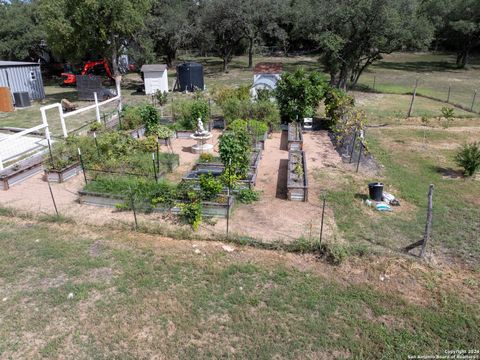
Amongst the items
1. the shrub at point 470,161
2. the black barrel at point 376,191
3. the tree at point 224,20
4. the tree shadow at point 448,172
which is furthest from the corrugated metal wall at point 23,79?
the shrub at point 470,161

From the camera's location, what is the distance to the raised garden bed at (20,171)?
29.6 ft

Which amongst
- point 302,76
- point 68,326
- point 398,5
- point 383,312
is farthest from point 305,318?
point 398,5

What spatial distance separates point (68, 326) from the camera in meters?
4.68

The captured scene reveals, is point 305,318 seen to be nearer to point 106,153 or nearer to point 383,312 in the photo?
point 383,312

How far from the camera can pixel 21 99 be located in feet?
62.5

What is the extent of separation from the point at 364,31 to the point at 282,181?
15.7 m

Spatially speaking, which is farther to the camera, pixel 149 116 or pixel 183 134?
pixel 183 134

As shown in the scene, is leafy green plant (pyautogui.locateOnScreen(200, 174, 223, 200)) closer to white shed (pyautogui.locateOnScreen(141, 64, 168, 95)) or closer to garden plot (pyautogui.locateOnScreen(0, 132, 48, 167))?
garden plot (pyautogui.locateOnScreen(0, 132, 48, 167))

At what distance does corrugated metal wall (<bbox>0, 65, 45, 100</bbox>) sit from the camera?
19.6 meters

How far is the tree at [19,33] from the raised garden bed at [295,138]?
975 inches

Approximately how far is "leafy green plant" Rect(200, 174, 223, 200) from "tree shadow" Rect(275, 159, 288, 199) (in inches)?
66.3

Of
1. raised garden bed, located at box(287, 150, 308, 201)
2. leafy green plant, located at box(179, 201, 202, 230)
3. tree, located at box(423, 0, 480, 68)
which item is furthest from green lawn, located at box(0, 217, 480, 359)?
tree, located at box(423, 0, 480, 68)

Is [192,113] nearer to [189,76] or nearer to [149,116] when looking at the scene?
[149,116]

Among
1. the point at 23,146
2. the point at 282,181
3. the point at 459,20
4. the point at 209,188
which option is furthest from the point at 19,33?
the point at 459,20
